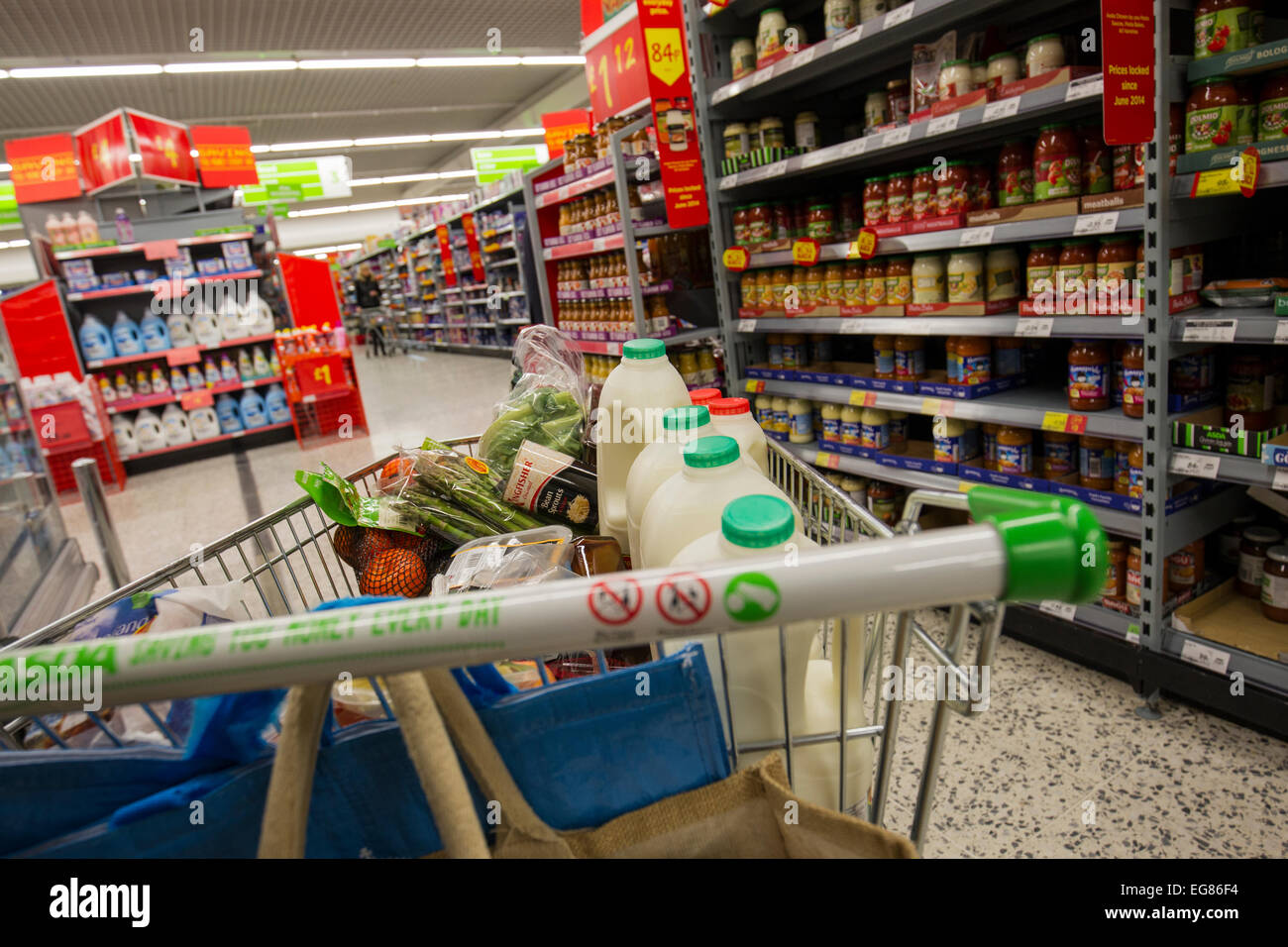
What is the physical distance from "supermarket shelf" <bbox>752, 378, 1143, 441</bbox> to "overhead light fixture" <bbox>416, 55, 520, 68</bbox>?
11.2 metres

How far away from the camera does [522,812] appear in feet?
1.98

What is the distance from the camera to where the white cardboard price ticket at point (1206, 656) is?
1.95 metres

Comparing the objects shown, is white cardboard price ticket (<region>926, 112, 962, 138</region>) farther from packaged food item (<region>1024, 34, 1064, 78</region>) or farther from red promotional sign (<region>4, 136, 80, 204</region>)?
red promotional sign (<region>4, 136, 80, 204</region>)

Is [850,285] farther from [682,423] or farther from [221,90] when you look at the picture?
[221,90]

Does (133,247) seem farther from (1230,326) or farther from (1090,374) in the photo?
(1230,326)

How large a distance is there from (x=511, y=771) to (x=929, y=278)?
2.36 metres

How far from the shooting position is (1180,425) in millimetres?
1923

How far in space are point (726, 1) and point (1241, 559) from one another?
260cm

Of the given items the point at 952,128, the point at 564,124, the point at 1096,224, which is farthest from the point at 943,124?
the point at 564,124

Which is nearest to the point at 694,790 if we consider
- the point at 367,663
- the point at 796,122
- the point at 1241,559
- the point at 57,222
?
the point at 367,663

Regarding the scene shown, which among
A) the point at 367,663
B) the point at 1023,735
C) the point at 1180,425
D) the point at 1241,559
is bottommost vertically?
the point at 1023,735

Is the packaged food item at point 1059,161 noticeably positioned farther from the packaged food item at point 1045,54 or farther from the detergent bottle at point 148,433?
the detergent bottle at point 148,433

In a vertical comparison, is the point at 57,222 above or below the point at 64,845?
above

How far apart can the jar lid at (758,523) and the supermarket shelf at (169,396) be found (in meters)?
7.47
